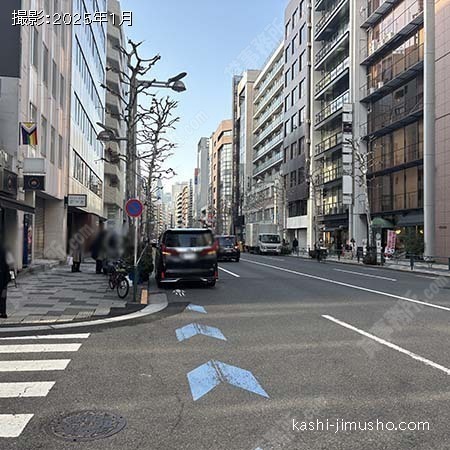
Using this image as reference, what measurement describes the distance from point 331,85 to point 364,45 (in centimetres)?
726

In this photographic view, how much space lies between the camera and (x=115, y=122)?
51.0 metres

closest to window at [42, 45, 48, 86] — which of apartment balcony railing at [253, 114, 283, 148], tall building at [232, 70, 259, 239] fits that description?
apartment balcony railing at [253, 114, 283, 148]

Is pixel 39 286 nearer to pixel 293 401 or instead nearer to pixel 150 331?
pixel 150 331

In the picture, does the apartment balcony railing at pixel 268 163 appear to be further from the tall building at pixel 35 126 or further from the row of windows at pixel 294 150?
the tall building at pixel 35 126

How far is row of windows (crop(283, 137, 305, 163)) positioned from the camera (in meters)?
59.2

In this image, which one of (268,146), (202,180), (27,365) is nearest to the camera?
(27,365)

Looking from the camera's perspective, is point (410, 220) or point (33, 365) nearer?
point (33, 365)

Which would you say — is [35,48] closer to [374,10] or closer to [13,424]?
[13,424]

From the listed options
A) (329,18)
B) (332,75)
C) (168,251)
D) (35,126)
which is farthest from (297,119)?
(168,251)

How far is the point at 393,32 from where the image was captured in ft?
122

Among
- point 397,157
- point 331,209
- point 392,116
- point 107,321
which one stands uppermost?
point 392,116

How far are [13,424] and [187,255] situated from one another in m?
11.3

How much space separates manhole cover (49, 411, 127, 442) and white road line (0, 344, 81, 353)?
283cm

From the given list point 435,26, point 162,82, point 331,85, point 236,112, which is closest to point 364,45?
point 331,85
